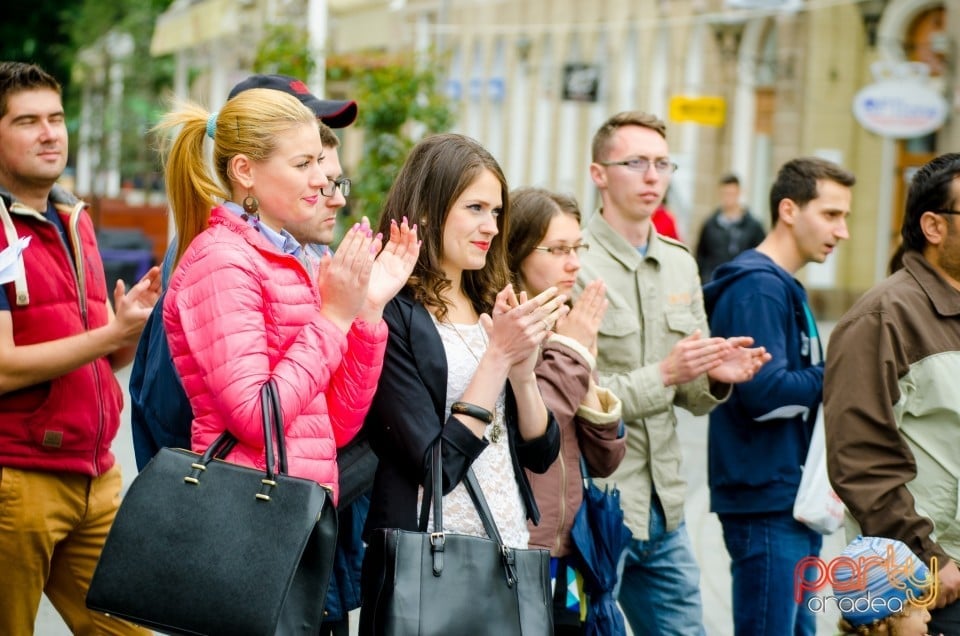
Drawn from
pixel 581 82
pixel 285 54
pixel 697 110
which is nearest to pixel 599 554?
pixel 285 54

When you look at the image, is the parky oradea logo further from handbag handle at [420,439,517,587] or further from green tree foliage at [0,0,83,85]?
green tree foliage at [0,0,83,85]

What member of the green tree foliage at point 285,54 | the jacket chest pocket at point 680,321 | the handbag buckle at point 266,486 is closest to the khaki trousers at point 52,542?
the handbag buckle at point 266,486

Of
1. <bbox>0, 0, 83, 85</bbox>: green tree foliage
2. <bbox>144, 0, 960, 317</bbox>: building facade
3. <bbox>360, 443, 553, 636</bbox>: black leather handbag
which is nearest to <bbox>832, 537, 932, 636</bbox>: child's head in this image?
<bbox>360, 443, 553, 636</bbox>: black leather handbag

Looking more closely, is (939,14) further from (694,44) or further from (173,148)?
(173,148)

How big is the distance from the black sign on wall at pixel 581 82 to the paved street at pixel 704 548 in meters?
16.0

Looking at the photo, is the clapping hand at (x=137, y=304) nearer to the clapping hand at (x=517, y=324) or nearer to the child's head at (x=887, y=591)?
the clapping hand at (x=517, y=324)

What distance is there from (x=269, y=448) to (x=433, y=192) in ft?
3.32

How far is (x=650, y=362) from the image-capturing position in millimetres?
5270

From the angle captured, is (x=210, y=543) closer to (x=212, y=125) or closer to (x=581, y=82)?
(x=212, y=125)

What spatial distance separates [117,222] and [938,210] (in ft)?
73.7

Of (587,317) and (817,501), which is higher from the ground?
(587,317)

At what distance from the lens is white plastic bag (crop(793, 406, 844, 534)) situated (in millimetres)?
Answer: 5180

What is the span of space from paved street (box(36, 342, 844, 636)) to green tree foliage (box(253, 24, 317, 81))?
11.0 ft

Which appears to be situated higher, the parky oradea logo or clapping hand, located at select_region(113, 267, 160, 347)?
clapping hand, located at select_region(113, 267, 160, 347)
